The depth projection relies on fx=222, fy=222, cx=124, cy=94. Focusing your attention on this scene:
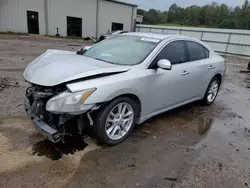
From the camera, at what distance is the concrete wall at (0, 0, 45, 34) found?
23.0 meters

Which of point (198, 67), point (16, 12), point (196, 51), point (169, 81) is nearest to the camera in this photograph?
point (169, 81)

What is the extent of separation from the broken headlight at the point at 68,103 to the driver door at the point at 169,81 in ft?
3.87

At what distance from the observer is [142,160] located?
3.02 metres

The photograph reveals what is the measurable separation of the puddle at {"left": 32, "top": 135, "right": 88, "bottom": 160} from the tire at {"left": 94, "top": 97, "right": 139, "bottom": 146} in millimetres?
338

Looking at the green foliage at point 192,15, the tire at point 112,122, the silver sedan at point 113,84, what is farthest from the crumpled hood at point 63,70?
the green foliage at point 192,15

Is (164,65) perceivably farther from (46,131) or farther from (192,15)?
(192,15)

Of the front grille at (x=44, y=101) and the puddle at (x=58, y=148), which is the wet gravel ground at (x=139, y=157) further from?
the front grille at (x=44, y=101)

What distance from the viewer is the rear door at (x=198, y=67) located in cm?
440

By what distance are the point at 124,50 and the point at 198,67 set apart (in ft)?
5.40

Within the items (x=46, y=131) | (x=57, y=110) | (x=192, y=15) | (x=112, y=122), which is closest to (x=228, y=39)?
(x=112, y=122)

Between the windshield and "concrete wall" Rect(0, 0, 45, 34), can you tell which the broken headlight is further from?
"concrete wall" Rect(0, 0, 45, 34)

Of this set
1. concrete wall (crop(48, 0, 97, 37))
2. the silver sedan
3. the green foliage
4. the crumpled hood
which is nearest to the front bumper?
the silver sedan

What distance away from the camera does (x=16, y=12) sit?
76.8 ft

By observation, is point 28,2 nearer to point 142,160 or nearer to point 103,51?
point 103,51
